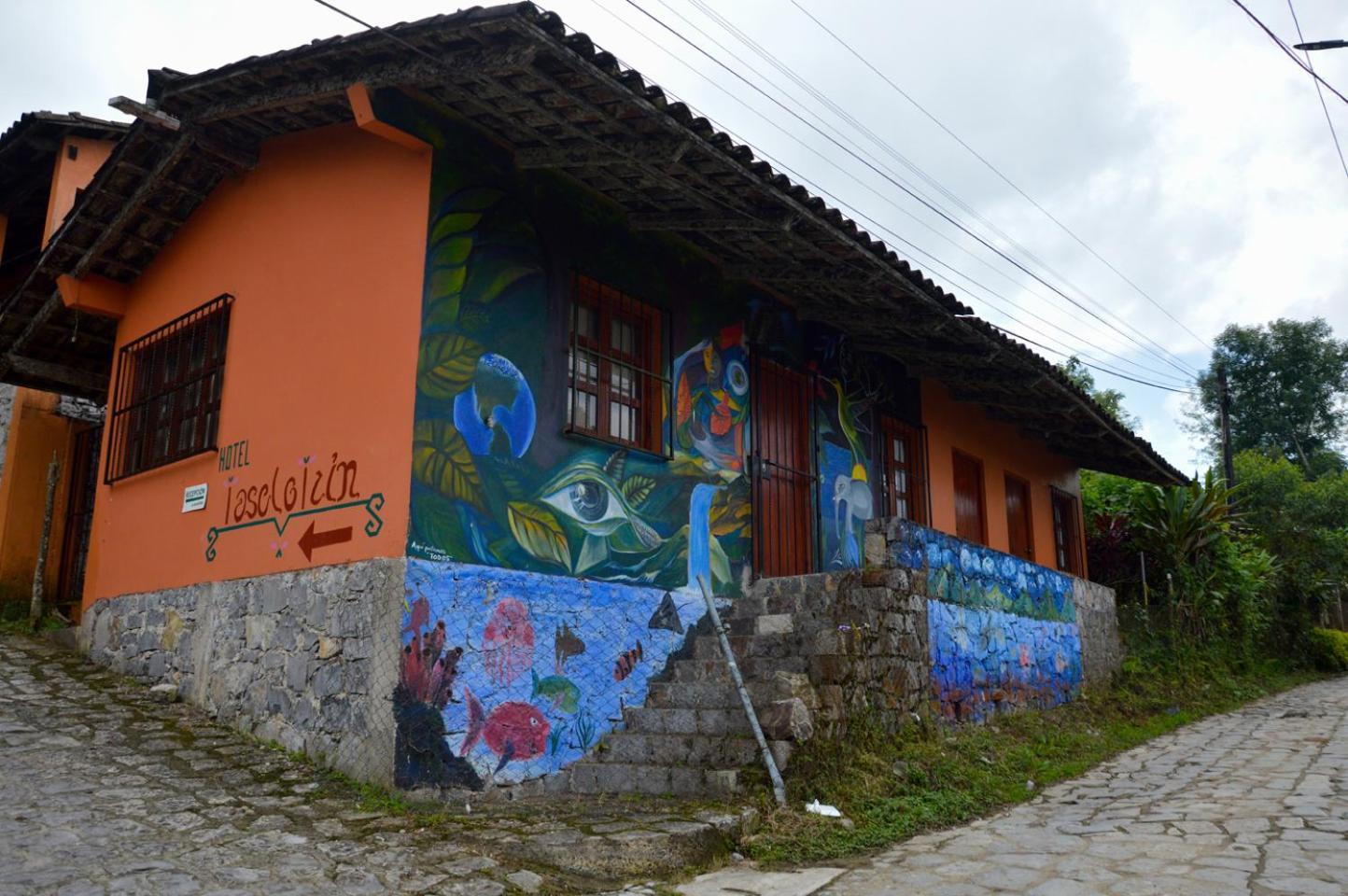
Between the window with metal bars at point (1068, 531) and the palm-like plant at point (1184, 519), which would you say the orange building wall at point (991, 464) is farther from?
the palm-like plant at point (1184, 519)

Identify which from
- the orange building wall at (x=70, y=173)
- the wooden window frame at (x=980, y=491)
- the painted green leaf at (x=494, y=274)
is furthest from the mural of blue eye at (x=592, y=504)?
the orange building wall at (x=70, y=173)

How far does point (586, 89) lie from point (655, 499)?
3015 millimetres

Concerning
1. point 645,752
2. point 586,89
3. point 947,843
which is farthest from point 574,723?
point 586,89

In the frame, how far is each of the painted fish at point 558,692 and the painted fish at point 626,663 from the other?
0.38 meters

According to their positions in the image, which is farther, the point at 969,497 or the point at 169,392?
the point at 969,497

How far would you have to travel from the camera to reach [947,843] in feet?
17.7

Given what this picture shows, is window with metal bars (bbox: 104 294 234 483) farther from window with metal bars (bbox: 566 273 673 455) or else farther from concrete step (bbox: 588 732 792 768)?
concrete step (bbox: 588 732 792 768)

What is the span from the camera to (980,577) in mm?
9188

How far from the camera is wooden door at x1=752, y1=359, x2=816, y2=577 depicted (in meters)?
8.62

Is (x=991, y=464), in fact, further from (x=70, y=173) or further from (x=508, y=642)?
(x=70, y=173)

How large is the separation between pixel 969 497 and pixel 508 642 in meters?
7.88

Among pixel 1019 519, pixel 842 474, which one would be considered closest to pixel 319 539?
pixel 842 474

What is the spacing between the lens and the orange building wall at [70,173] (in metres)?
11.6

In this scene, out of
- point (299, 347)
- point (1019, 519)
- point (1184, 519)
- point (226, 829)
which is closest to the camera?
point (226, 829)
